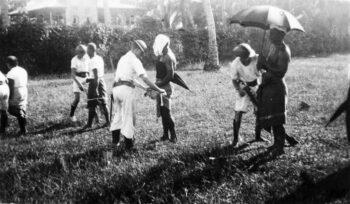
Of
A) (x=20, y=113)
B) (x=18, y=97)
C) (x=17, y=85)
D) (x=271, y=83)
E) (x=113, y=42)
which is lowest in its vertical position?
(x=20, y=113)

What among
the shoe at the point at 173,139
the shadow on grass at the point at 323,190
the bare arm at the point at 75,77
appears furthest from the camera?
the bare arm at the point at 75,77

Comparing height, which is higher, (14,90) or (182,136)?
(14,90)

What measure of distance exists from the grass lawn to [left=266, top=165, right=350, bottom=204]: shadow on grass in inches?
0.4

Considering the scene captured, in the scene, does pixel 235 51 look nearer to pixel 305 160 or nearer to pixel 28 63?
pixel 305 160

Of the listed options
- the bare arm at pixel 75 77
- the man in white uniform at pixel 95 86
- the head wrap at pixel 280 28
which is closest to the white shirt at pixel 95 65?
the man in white uniform at pixel 95 86

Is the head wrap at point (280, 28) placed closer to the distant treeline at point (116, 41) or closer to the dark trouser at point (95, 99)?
the dark trouser at point (95, 99)

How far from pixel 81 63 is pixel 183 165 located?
4.61 m

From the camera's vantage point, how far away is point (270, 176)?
17.6 feet

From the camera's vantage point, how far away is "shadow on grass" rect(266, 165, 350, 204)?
4469 mm

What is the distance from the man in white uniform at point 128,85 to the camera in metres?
6.68

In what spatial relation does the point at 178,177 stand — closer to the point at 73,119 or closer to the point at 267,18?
the point at 267,18

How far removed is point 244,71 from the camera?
22.8 feet

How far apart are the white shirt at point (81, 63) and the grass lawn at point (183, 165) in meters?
1.28

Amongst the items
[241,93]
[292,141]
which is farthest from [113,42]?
[292,141]
